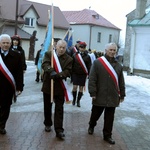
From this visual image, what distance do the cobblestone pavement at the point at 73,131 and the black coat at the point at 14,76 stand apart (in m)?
0.74

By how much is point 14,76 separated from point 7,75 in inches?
8.9

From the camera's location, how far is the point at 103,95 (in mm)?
6371

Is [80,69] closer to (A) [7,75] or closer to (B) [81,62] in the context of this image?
(B) [81,62]

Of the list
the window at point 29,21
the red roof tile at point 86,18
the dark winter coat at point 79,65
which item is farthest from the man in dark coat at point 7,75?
the red roof tile at point 86,18

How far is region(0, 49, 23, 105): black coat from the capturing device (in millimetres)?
6277

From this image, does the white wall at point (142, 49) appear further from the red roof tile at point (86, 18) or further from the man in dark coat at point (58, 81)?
the red roof tile at point (86, 18)

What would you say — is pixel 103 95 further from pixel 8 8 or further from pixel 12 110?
pixel 8 8

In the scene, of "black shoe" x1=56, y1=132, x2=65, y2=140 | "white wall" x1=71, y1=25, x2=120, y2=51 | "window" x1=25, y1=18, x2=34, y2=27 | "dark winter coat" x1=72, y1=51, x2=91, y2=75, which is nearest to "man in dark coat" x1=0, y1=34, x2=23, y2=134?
"black shoe" x1=56, y1=132, x2=65, y2=140

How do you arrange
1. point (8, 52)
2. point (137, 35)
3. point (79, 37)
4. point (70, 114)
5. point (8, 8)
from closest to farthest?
point (8, 52) → point (70, 114) → point (137, 35) → point (8, 8) → point (79, 37)

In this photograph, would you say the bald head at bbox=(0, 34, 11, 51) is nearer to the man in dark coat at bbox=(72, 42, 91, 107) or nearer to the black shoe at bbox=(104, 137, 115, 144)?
the black shoe at bbox=(104, 137, 115, 144)

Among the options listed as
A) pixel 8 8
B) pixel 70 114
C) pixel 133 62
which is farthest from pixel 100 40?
pixel 70 114

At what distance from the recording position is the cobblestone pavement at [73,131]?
6039mm

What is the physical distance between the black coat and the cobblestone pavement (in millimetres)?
737

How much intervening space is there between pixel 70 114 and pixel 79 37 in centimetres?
4994
